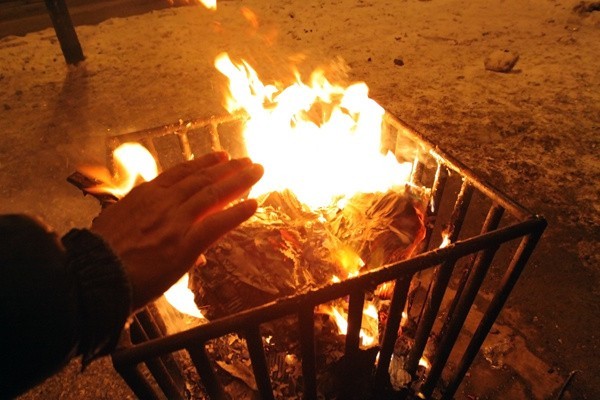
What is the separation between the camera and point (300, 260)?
2.08 metres

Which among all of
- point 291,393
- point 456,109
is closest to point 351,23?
point 456,109

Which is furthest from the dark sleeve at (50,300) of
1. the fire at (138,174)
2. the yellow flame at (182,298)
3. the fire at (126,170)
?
the yellow flame at (182,298)

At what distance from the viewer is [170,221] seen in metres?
1.17

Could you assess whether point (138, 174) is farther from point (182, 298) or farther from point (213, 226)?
point (213, 226)

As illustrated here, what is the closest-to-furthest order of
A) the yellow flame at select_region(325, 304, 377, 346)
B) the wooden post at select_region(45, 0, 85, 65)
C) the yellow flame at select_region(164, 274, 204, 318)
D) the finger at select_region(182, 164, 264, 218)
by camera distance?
the finger at select_region(182, 164, 264, 218) → the yellow flame at select_region(325, 304, 377, 346) → the yellow flame at select_region(164, 274, 204, 318) → the wooden post at select_region(45, 0, 85, 65)

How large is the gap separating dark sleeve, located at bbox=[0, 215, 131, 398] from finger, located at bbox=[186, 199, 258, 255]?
Result: 0.24 m

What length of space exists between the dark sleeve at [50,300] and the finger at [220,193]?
1.00 feet

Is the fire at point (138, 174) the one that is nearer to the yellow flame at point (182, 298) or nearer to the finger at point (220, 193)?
the yellow flame at point (182, 298)

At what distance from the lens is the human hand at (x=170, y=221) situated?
42.9 inches

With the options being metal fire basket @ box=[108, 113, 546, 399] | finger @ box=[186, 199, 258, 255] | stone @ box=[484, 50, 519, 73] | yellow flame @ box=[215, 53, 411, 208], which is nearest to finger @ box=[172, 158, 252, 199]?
finger @ box=[186, 199, 258, 255]

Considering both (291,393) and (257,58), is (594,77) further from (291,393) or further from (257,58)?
(291,393)

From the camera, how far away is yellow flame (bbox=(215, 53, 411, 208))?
270cm

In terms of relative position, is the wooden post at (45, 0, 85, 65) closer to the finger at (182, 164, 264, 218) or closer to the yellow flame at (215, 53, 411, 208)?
the yellow flame at (215, 53, 411, 208)

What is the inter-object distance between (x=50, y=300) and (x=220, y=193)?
574 mm
